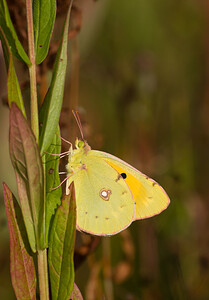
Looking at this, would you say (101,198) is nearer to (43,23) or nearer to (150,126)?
(43,23)

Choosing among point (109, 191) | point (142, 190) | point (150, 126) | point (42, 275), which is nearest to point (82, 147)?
point (109, 191)

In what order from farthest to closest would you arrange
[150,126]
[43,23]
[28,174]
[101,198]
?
[150,126] < [101,198] < [43,23] < [28,174]

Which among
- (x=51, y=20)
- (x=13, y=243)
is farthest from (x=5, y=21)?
(x=13, y=243)

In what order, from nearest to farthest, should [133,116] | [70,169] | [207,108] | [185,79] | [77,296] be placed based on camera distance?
[77,296] < [70,169] < [133,116] < [207,108] < [185,79]

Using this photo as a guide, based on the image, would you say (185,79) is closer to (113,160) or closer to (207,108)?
(207,108)

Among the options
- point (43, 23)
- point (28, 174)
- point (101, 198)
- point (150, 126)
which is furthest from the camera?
point (150, 126)

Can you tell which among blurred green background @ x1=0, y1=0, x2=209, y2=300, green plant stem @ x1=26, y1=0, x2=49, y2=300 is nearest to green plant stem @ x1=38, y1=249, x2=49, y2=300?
green plant stem @ x1=26, y1=0, x2=49, y2=300

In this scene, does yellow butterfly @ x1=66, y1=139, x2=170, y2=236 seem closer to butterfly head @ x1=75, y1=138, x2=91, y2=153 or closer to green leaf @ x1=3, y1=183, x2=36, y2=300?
butterfly head @ x1=75, y1=138, x2=91, y2=153
